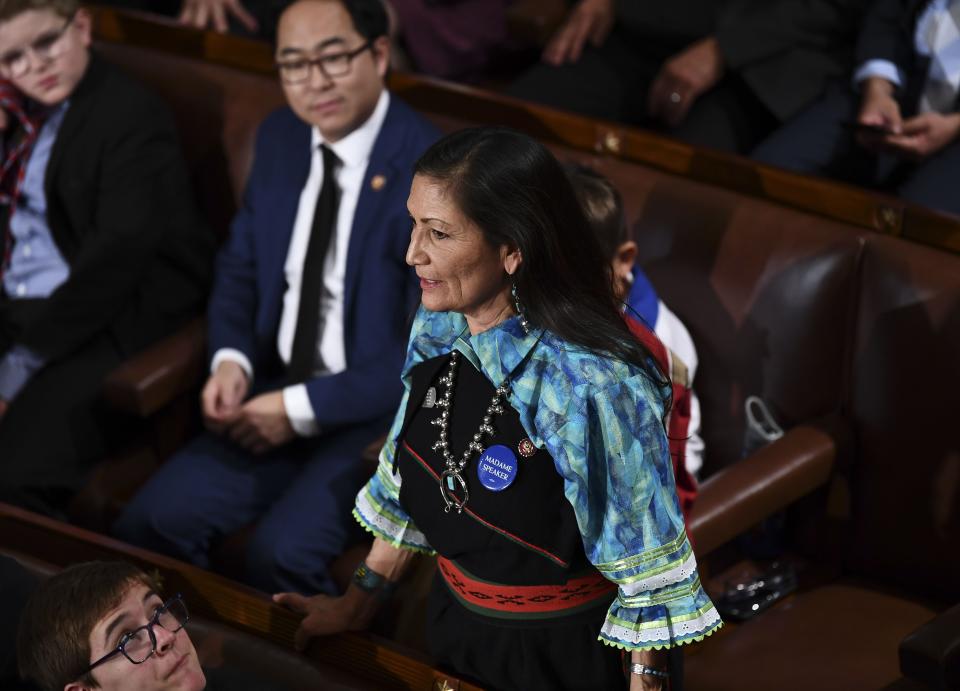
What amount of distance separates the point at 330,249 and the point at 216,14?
3.74ft

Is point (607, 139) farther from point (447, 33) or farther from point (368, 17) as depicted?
point (447, 33)

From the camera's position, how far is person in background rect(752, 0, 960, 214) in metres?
2.57

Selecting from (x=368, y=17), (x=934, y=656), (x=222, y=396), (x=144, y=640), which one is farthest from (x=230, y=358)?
(x=934, y=656)

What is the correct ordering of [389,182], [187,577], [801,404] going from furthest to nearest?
1. [389,182]
2. [801,404]
3. [187,577]

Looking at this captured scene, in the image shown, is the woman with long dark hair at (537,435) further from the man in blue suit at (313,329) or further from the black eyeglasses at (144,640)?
the man in blue suit at (313,329)

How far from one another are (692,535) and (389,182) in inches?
33.6

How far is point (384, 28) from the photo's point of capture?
2.49 meters

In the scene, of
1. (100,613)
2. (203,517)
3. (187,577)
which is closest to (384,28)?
(203,517)

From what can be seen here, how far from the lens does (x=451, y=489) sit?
159 cm

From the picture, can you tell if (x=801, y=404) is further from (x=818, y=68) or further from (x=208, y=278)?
(x=208, y=278)

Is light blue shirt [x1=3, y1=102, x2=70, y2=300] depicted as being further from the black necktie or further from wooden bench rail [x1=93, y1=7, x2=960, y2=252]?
the black necktie

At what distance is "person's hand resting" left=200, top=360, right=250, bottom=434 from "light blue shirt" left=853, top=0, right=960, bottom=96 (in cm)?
134

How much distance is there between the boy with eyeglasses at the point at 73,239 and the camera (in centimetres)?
261

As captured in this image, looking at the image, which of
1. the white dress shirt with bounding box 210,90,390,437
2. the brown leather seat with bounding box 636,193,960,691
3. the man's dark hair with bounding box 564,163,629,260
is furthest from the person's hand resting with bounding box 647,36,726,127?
the man's dark hair with bounding box 564,163,629,260
